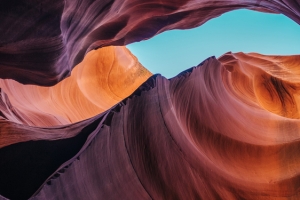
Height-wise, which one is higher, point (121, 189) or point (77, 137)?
point (77, 137)

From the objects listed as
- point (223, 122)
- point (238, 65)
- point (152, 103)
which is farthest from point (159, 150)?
point (238, 65)

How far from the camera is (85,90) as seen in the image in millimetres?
8461

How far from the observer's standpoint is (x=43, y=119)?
5160 mm

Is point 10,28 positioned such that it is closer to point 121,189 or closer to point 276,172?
point 121,189

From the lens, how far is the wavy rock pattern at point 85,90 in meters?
5.56

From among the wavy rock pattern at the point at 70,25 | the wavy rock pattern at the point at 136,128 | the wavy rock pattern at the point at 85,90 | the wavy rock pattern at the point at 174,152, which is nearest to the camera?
the wavy rock pattern at the point at 70,25

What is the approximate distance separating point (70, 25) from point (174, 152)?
5.83 ft

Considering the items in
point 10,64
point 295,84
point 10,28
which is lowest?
point 295,84

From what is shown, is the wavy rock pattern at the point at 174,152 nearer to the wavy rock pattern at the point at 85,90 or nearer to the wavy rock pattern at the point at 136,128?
the wavy rock pattern at the point at 136,128

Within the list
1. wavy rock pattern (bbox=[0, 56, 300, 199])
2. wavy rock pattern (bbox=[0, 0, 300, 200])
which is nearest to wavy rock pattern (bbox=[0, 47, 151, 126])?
wavy rock pattern (bbox=[0, 0, 300, 200])

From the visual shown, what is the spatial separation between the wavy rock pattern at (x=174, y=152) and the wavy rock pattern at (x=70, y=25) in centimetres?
66

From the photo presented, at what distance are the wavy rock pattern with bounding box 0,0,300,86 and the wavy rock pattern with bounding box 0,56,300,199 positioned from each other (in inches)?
25.8

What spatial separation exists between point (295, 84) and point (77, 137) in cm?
535

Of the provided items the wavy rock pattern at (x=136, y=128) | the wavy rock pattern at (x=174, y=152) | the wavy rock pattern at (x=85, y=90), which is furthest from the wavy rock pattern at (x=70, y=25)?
the wavy rock pattern at (x=85, y=90)
